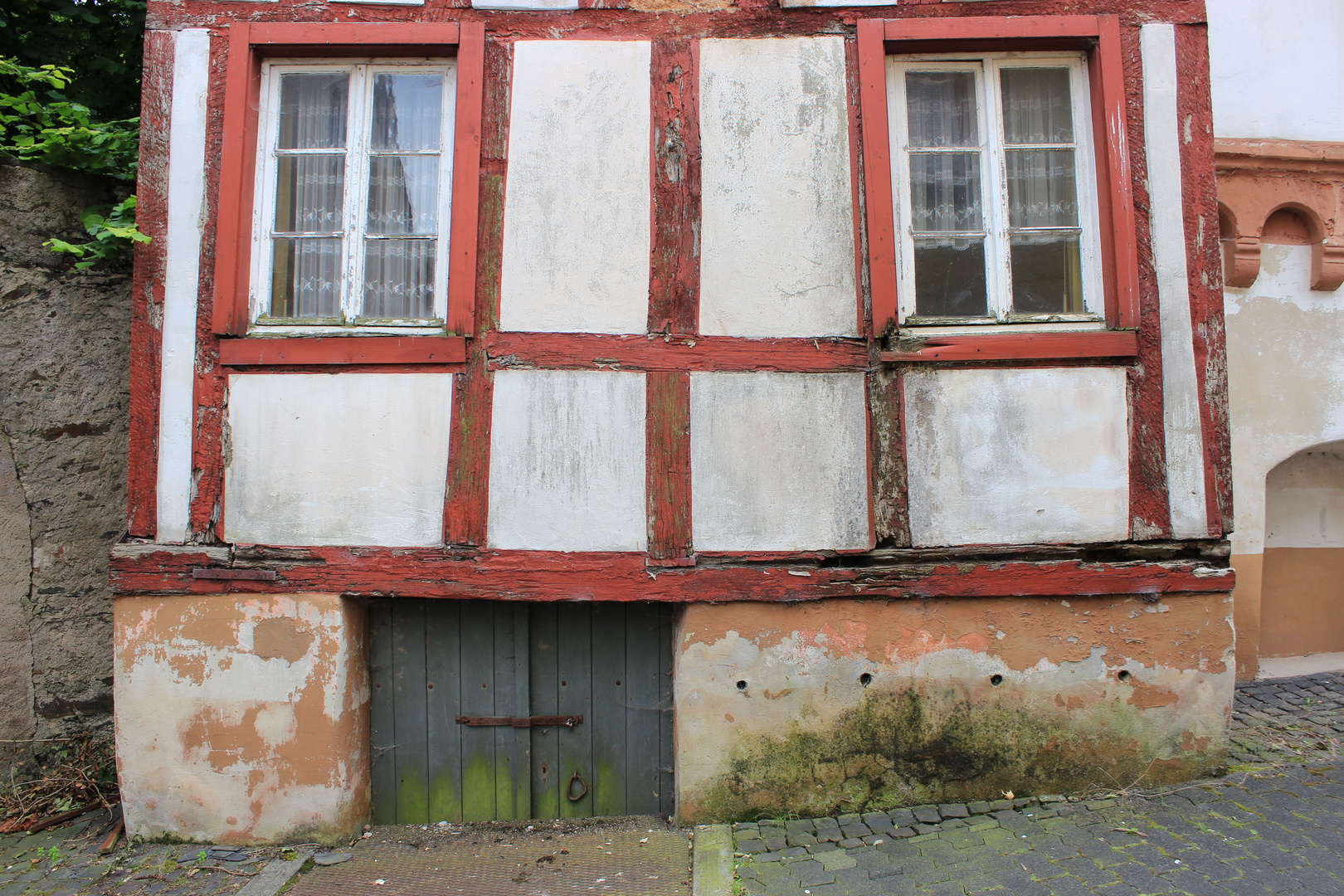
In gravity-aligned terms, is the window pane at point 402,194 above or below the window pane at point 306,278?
above

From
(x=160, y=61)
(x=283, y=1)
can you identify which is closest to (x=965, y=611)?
(x=283, y=1)

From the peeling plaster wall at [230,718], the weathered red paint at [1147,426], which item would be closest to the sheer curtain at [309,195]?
the peeling plaster wall at [230,718]

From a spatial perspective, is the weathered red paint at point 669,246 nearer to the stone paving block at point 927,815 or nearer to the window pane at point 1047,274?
the window pane at point 1047,274

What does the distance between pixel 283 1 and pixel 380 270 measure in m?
1.34

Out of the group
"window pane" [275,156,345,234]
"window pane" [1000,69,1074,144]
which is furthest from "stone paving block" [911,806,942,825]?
"window pane" [275,156,345,234]

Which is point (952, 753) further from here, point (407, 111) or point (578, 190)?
point (407, 111)

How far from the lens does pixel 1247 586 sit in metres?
4.88

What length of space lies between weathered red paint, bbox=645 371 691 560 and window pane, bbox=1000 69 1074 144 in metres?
2.21

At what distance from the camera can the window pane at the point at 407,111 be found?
12.4 ft

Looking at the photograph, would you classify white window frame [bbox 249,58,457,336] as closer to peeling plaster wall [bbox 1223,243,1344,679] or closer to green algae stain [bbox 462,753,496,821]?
green algae stain [bbox 462,753,496,821]

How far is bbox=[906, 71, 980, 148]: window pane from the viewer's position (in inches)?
150

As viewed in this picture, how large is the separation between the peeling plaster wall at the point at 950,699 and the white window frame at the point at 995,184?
1360 mm

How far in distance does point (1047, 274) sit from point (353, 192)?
11.3 ft

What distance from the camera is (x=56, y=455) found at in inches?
156
